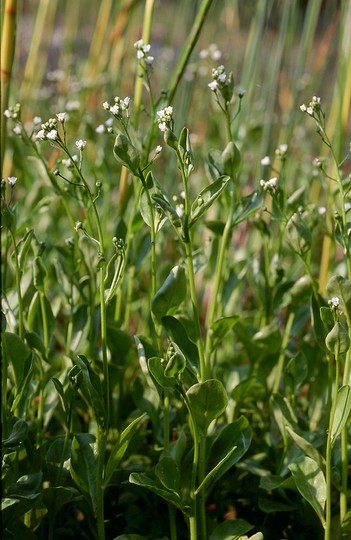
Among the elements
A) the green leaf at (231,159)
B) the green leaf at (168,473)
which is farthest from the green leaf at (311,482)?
the green leaf at (231,159)

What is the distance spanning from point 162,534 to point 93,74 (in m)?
1.31

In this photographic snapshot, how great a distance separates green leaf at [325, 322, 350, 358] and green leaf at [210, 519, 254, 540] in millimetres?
198

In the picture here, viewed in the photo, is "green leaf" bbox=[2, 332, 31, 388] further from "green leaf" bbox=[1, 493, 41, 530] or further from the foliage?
"green leaf" bbox=[1, 493, 41, 530]

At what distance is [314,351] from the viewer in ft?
3.06

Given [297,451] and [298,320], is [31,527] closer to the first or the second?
[297,451]

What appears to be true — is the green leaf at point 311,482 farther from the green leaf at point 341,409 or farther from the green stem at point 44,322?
the green stem at point 44,322

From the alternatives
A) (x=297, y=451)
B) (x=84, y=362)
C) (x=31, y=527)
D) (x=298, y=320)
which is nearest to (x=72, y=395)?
(x=84, y=362)

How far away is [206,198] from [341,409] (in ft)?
0.82

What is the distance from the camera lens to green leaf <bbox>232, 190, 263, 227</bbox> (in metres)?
0.83

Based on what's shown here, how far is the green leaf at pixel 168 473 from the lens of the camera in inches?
27.1

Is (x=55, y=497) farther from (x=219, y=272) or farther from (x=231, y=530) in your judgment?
(x=219, y=272)

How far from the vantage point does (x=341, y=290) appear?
69 centimetres

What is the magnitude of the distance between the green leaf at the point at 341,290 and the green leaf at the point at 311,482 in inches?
7.0

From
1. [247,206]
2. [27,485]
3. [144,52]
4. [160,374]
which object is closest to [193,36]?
[144,52]
